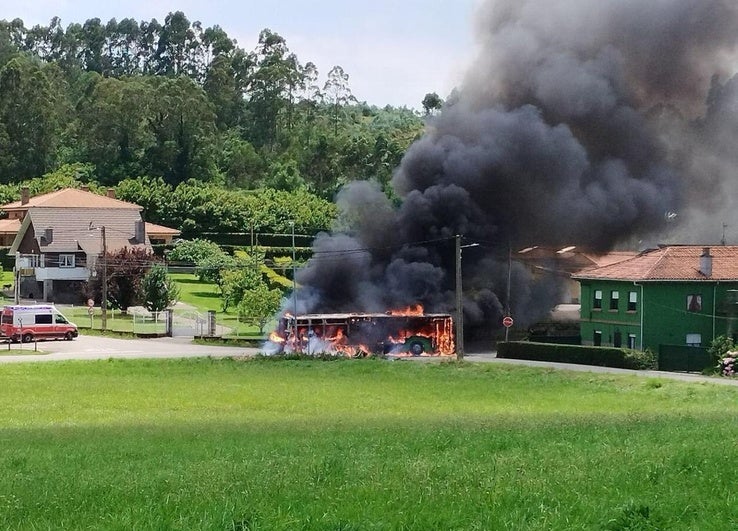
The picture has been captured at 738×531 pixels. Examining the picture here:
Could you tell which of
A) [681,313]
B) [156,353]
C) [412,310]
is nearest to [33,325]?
[156,353]

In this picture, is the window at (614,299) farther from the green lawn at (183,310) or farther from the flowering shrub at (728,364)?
the green lawn at (183,310)

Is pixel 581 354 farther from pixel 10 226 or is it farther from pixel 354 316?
pixel 10 226

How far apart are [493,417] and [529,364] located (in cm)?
2366

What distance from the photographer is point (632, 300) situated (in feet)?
192

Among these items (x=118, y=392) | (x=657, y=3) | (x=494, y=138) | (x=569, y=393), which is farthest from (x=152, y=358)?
(x=657, y=3)

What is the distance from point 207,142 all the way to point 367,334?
248 feet

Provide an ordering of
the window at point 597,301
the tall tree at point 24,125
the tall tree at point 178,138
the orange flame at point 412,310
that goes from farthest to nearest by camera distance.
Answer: the tall tree at point 24,125
the tall tree at point 178,138
the window at point 597,301
the orange flame at point 412,310

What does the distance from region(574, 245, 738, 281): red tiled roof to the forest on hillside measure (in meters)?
41.3

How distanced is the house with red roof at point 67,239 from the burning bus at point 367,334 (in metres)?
34.2

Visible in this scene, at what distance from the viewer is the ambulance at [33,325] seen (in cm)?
6306

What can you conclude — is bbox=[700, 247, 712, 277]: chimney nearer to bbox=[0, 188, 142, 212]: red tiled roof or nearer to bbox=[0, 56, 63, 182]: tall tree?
bbox=[0, 188, 142, 212]: red tiled roof

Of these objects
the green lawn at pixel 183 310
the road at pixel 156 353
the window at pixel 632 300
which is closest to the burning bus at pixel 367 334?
the road at pixel 156 353

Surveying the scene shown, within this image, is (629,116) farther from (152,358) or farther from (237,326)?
(152,358)

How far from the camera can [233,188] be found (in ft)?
414
